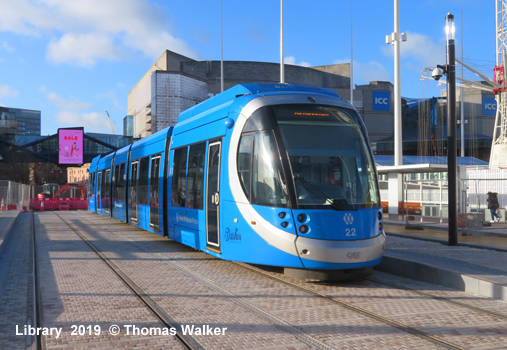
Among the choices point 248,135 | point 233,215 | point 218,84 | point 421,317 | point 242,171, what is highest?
point 218,84

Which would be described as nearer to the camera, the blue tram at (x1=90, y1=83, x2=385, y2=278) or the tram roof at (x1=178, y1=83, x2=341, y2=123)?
the blue tram at (x1=90, y1=83, x2=385, y2=278)

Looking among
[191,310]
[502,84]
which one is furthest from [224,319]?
[502,84]

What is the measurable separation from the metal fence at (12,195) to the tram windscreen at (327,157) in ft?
104

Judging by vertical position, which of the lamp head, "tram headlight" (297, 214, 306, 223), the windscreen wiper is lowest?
"tram headlight" (297, 214, 306, 223)

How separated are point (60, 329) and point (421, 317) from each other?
450cm

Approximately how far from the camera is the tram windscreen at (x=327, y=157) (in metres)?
8.82

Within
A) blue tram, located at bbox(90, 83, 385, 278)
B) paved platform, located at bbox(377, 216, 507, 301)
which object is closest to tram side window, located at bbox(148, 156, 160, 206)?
blue tram, located at bbox(90, 83, 385, 278)

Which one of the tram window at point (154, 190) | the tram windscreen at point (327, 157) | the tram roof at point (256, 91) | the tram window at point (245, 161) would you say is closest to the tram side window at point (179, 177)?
the tram roof at point (256, 91)

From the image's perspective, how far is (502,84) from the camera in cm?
3991

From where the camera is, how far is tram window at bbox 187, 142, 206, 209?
11555mm

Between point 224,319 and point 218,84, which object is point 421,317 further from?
point 218,84

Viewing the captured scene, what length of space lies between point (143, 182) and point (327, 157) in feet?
31.3

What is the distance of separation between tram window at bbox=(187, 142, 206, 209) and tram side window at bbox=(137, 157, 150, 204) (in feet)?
15.7

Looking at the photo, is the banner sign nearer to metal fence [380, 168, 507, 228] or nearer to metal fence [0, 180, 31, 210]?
metal fence [0, 180, 31, 210]
